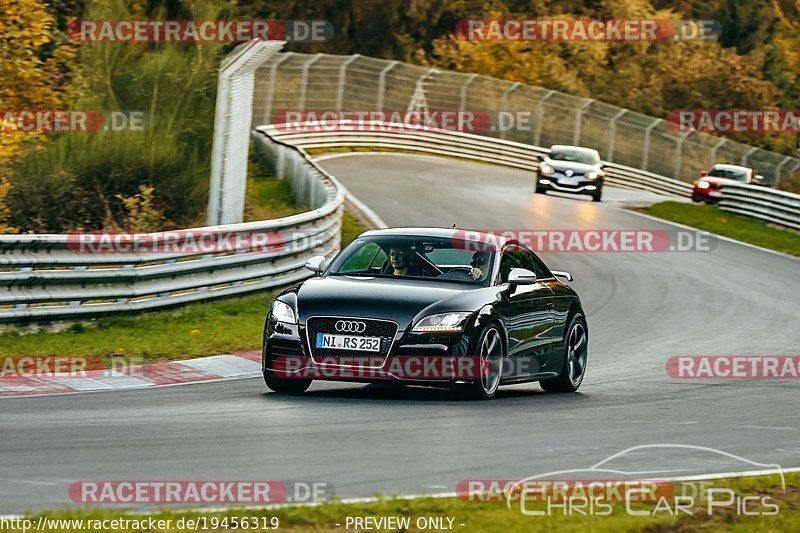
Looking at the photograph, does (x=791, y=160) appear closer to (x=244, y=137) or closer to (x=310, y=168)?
(x=310, y=168)

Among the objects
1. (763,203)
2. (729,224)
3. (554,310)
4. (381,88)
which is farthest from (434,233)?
(381,88)

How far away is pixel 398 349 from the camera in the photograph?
1130cm

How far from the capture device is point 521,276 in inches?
486

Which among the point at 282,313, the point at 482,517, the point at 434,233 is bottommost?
the point at 282,313

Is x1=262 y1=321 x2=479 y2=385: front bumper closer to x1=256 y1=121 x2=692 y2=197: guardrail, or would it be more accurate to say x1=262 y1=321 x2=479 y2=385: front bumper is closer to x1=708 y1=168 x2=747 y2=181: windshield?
x1=708 y1=168 x2=747 y2=181: windshield

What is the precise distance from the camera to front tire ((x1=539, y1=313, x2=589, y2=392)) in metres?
13.5

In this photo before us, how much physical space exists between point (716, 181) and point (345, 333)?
1290 inches

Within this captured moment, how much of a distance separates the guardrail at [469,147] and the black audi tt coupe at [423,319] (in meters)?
36.0

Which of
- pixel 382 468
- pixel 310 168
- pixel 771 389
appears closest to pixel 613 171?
pixel 310 168

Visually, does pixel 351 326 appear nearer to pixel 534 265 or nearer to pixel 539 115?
pixel 534 265

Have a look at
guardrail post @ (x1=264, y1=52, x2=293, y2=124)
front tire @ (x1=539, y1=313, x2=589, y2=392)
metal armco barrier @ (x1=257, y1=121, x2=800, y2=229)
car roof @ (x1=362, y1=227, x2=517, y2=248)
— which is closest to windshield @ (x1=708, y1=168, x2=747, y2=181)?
metal armco barrier @ (x1=257, y1=121, x2=800, y2=229)

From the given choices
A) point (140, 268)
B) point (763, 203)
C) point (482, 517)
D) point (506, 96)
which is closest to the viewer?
point (482, 517)

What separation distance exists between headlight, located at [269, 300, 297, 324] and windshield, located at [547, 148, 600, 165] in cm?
2825

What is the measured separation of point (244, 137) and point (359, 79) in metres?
32.3
